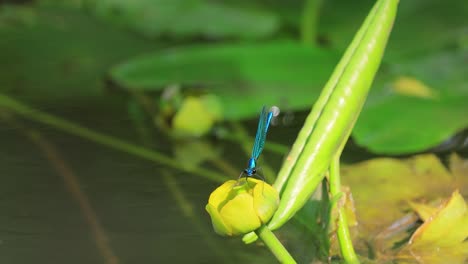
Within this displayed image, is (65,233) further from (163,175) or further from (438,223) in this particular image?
(438,223)

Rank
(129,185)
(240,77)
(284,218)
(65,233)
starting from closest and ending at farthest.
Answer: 1. (284,218)
2. (65,233)
3. (129,185)
4. (240,77)

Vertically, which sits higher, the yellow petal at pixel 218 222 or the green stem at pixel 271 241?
the yellow petal at pixel 218 222

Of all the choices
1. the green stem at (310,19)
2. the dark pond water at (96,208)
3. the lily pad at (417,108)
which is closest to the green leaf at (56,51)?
the dark pond water at (96,208)

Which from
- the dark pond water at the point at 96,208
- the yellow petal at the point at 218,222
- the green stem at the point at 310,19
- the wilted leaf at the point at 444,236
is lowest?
the wilted leaf at the point at 444,236

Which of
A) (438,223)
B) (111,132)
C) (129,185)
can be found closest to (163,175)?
(129,185)

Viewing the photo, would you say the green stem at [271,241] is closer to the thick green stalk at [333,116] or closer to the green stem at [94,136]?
the thick green stalk at [333,116]

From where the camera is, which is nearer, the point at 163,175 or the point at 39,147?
the point at 163,175

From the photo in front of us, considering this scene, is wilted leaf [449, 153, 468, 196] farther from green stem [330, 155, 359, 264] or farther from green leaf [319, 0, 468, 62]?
green leaf [319, 0, 468, 62]
